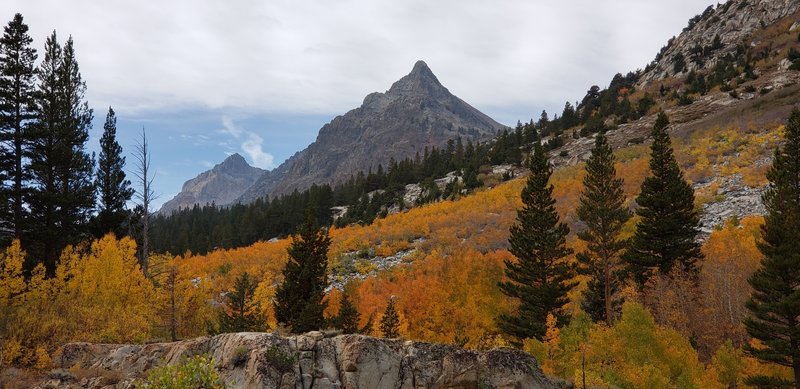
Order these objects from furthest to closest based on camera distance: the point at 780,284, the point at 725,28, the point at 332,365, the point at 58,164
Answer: the point at 725,28
the point at 58,164
the point at 780,284
the point at 332,365

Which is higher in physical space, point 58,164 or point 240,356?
point 58,164

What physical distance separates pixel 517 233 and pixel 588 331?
9110mm

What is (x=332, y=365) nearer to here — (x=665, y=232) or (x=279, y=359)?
(x=279, y=359)

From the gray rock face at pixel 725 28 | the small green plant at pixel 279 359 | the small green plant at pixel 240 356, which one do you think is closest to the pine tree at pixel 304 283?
the small green plant at pixel 240 356

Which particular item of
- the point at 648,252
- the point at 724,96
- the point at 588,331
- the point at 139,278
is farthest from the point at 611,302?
the point at 724,96

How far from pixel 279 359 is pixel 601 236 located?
26.8 m

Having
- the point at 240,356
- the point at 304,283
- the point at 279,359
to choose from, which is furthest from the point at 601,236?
the point at 240,356

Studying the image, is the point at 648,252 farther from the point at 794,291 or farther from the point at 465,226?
the point at 465,226

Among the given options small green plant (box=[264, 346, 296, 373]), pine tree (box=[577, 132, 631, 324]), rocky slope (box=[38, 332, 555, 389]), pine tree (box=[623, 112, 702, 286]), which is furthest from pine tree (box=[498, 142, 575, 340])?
small green plant (box=[264, 346, 296, 373])

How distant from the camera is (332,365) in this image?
599 inches

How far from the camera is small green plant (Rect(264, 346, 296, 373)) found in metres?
14.2

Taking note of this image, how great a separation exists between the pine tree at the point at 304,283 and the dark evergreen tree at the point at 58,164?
48.1 ft

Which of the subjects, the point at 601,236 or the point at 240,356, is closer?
the point at 240,356

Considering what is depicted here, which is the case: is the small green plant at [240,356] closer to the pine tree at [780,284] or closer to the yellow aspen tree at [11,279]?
the yellow aspen tree at [11,279]
